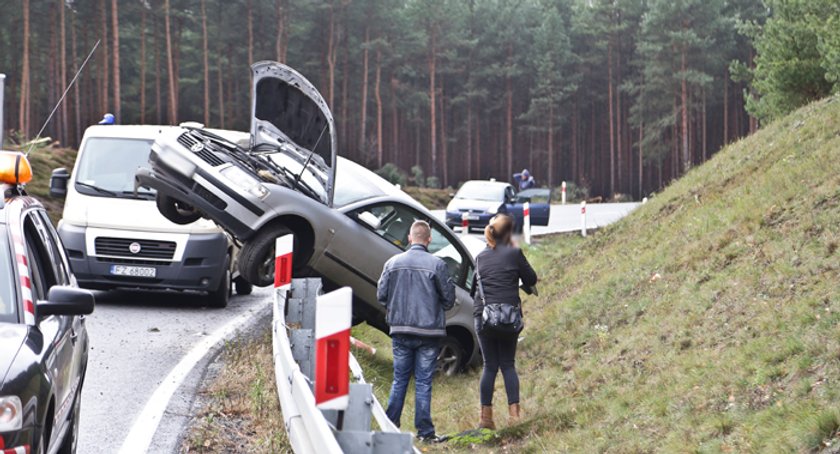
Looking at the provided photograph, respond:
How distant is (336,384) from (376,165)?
65902mm

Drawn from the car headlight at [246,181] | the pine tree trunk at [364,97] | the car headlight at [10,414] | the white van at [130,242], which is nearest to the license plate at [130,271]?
the white van at [130,242]

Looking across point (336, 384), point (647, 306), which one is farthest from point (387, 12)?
point (336, 384)

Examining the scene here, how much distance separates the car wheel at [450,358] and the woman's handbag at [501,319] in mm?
3344

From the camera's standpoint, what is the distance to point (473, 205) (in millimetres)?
32438

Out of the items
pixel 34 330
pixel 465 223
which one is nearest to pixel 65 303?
pixel 34 330

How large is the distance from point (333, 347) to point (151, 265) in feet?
34.2

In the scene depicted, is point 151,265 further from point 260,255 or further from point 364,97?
point 364,97

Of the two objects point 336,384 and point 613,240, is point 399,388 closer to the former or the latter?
point 336,384

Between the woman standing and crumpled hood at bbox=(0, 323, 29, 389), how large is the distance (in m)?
4.91

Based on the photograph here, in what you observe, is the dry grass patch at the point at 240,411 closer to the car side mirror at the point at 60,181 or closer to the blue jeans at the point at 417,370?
the blue jeans at the point at 417,370

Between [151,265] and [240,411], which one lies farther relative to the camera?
[151,265]

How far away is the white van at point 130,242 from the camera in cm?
1448

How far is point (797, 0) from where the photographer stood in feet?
96.1

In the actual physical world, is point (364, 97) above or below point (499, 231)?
above
